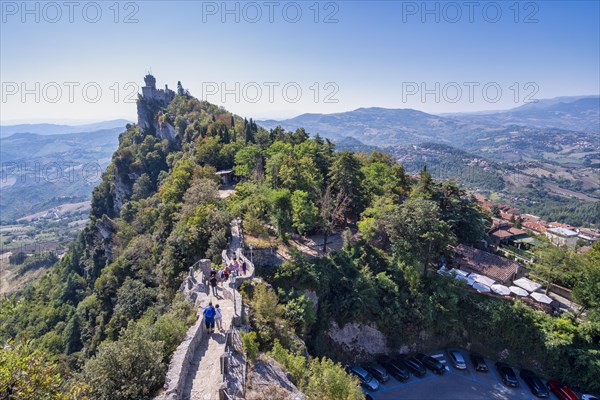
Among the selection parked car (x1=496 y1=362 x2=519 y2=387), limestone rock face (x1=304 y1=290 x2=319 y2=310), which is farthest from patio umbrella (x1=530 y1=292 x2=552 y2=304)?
limestone rock face (x1=304 y1=290 x2=319 y2=310)

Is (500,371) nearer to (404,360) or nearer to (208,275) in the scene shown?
(404,360)

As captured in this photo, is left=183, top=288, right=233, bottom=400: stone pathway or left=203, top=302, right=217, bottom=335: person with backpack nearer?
left=183, top=288, right=233, bottom=400: stone pathway

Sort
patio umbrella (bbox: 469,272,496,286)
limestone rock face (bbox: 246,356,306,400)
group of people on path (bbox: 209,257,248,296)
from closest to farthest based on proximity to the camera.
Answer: limestone rock face (bbox: 246,356,306,400), group of people on path (bbox: 209,257,248,296), patio umbrella (bbox: 469,272,496,286)

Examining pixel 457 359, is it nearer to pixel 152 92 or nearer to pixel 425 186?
pixel 425 186

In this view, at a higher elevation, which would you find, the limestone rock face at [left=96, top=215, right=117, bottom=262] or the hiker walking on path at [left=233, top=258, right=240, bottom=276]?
the hiker walking on path at [left=233, top=258, right=240, bottom=276]

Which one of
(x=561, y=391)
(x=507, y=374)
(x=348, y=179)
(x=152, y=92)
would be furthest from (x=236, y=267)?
(x=152, y=92)

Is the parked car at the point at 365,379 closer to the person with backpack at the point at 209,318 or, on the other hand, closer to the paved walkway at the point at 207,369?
the paved walkway at the point at 207,369

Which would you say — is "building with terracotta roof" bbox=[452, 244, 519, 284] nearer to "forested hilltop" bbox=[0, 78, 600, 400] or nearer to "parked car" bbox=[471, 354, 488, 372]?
"forested hilltop" bbox=[0, 78, 600, 400]
